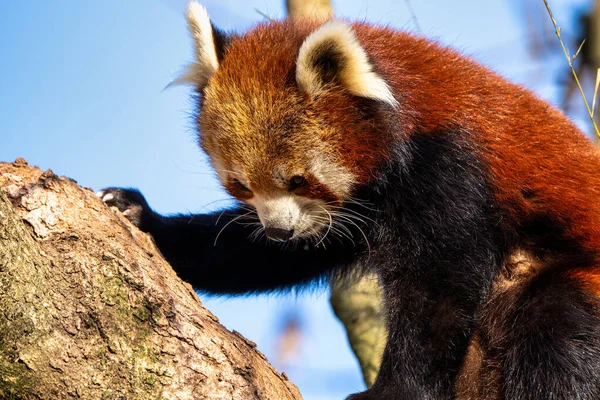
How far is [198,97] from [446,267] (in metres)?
2.20

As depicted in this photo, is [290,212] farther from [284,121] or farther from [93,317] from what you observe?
Answer: [93,317]

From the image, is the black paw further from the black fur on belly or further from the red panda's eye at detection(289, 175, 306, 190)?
the black fur on belly

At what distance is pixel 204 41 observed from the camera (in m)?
4.67

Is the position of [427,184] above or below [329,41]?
below

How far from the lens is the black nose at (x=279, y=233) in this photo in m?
4.40

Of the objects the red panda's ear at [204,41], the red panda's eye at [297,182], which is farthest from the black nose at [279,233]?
the red panda's ear at [204,41]

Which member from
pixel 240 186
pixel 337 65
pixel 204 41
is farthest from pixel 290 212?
pixel 204 41

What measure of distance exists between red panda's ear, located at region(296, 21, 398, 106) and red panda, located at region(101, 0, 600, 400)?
0.01 metres

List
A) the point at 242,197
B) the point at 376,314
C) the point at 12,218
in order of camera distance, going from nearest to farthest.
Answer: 1. the point at 12,218
2. the point at 242,197
3. the point at 376,314

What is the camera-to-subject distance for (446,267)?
424 centimetres

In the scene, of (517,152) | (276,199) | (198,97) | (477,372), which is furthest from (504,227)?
(198,97)

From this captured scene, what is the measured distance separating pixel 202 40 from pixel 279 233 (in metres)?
1.49

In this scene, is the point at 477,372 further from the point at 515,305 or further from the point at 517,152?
the point at 517,152

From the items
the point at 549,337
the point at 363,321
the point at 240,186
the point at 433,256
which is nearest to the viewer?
the point at 549,337
